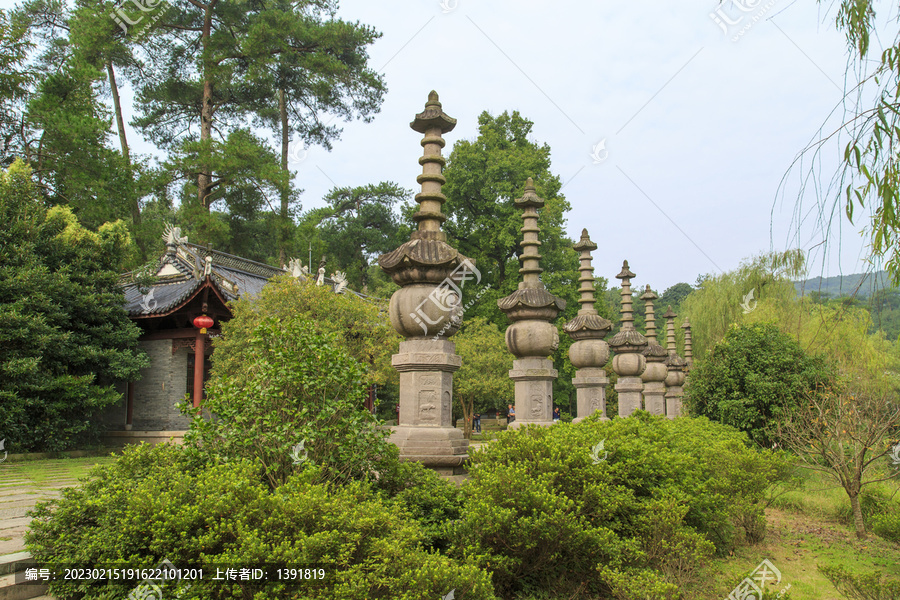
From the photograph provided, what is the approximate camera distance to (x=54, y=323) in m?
13.0

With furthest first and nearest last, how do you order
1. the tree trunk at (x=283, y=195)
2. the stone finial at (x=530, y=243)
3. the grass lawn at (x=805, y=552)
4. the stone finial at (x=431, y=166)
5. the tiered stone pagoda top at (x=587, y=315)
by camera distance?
1. the tree trunk at (x=283, y=195)
2. the tiered stone pagoda top at (x=587, y=315)
3. the stone finial at (x=530, y=243)
4. the stone finial at (x=431, y=166)
5. the grass lawn at (x=805, y=552)

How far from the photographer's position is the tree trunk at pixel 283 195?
22.5 meters

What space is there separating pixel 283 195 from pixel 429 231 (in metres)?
16.5

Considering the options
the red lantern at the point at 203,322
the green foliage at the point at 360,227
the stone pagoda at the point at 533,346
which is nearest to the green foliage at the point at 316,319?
the red lantern at the point at 203,322

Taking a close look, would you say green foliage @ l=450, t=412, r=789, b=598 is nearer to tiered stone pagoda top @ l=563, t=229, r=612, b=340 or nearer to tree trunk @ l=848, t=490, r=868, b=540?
tree trunk @ l=848, t=490, r=868, b=540

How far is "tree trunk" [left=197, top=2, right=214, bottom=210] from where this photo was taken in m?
21.4

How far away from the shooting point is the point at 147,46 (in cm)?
2255

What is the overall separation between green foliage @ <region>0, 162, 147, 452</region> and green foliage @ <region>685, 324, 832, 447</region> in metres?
13.7

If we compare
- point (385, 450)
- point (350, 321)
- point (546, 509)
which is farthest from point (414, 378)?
point (350, 321)

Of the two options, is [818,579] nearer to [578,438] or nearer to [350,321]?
[578,438]

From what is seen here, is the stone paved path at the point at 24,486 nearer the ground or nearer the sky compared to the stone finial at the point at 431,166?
nearer the ground

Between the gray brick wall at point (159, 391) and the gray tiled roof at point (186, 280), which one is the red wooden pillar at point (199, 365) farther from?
the gray brick wall at point (159, 391)

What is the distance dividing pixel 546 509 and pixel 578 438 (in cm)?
108

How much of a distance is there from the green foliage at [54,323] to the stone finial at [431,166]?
387 inches
